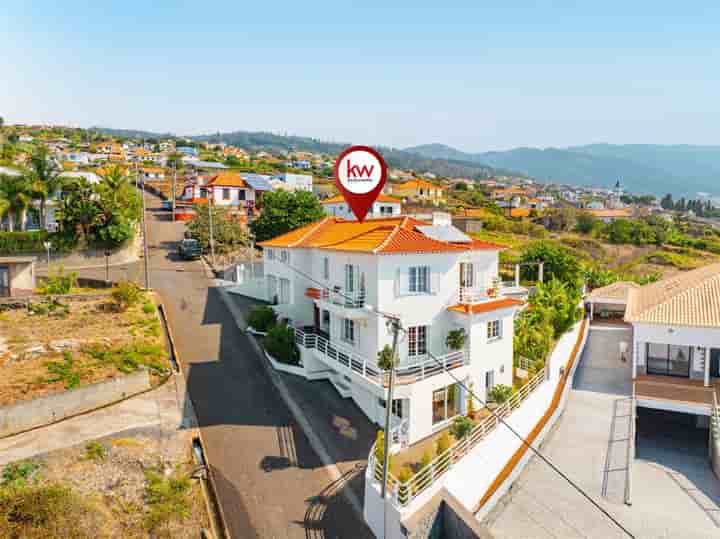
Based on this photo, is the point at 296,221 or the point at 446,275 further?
the point at 296,221

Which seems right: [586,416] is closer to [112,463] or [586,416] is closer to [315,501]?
[315,501]

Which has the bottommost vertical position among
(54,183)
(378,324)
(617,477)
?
(617,477)

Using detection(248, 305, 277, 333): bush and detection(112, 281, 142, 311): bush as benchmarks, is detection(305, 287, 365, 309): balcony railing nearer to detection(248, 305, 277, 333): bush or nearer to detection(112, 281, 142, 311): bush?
detection(248, 305, 277, 333): bush

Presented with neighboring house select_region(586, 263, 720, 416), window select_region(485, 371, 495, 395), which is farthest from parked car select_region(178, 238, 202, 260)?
neighboring house select_region(586, 263, 720, 416)

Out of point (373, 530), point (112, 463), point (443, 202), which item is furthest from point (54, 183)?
point (443, 202)

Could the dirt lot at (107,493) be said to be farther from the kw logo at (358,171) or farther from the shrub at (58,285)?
the shrub at (58,285)

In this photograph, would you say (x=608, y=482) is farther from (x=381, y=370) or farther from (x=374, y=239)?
(x=374, y=239)

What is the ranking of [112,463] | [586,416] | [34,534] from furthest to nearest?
[586,416], [112,463], [34,534]

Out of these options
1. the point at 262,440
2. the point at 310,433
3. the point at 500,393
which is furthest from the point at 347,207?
the point at 262,440
